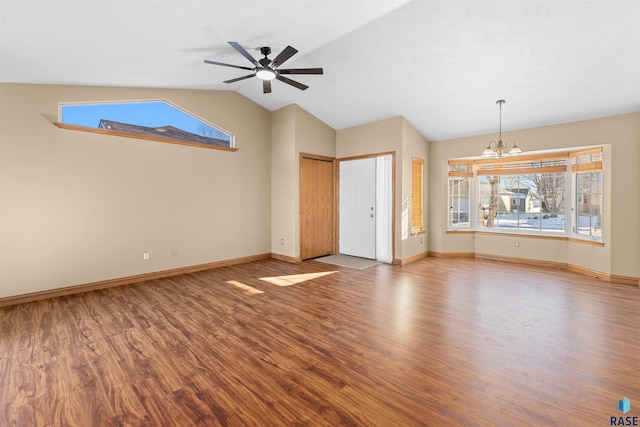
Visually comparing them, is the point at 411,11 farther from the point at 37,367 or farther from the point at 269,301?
the point at 37,367

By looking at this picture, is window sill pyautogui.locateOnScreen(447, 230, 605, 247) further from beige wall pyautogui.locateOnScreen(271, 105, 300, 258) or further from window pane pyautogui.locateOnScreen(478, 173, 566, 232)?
beige wall pyautogui.locateOnScreen(271, 105, 300, 258)

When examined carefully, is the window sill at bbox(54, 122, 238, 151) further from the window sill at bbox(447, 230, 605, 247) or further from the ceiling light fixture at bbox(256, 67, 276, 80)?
the window sill at bbox(447, 230, 605, 247)

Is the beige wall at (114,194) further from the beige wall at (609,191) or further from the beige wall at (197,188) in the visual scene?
the beige wall at (609,191)

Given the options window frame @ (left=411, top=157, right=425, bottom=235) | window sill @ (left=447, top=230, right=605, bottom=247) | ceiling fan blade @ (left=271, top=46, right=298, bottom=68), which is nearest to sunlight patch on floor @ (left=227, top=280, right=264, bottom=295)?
ceiling fan blade @ (left=271, top=46, right=298, bottom=68)

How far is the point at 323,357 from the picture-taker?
2.37 meters

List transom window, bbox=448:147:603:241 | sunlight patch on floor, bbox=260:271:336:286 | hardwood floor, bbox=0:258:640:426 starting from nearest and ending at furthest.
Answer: hardwood floor, bbox=0:258:640:426
sunlight patch on floor, bbox=260:271:336:286
transom window, bbox=448:147:603:241

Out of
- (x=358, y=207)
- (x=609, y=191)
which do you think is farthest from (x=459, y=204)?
(x=609, y=191)

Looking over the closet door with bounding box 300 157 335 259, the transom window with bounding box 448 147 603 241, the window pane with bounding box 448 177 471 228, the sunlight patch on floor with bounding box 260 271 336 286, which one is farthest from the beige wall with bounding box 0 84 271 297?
the transom window with bounding box 448 147 603 241

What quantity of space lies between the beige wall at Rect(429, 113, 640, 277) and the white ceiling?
0.94ft

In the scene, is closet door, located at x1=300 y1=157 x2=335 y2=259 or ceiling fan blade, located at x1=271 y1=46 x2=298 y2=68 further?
closet door, located at x1=300 y1=157 x2=335 y2=259

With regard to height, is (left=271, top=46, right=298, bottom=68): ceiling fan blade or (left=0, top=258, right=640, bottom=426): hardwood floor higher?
(left=271, top=46, right=298, bottom=68): ceiling fan blade

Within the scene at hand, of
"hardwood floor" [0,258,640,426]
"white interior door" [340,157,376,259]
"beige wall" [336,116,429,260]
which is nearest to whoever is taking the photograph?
"hardwood floor" [0,258,640,426]

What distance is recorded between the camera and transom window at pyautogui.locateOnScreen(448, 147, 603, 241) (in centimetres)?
508

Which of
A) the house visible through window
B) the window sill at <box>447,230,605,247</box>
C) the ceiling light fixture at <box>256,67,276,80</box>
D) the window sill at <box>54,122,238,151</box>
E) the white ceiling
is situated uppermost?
the white ceiling
